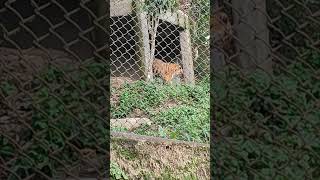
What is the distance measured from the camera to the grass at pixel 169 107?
15.2ft

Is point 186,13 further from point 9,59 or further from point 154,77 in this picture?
point 9,59

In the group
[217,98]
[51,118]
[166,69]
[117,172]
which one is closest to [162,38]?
[166,69]

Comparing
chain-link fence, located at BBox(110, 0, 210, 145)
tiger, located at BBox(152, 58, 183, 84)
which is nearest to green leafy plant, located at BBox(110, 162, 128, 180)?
chain-link fence, located at BBox(110, 0, 210, 145)

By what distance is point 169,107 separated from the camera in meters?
5.28

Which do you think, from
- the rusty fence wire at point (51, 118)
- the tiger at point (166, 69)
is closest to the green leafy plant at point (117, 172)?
the rusty fence wire at point (51, 118)

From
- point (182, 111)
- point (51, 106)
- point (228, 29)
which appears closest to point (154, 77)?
point (182, 111)

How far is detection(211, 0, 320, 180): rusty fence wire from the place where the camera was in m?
2.31

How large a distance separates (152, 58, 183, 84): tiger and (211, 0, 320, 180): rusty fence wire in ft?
10.8

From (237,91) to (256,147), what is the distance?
26cm

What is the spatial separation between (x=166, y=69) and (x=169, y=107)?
0.75 metres

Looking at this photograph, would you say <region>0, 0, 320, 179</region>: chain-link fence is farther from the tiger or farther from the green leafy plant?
the tiger

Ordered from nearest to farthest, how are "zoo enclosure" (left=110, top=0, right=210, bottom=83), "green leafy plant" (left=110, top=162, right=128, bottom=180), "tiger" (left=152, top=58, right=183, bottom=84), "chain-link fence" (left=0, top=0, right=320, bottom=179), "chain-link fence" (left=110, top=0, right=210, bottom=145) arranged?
"chain-link fence" (left=0, top=0, right=320, bottom=179)
"green leafy plant" (left=110, top=162, right=128, bottom=180)
"chain-link fence" (left=110, top=0, right=210, bottom=145)
"zoo enclosure" (left=110, top=0, right=210, bottom=83)
"tiger" (left=152, top=58, right=183, bottom=84)

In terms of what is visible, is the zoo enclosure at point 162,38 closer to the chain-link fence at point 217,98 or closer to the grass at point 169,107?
the grass at point 169,107

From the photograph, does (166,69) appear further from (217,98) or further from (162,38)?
(217,98)
